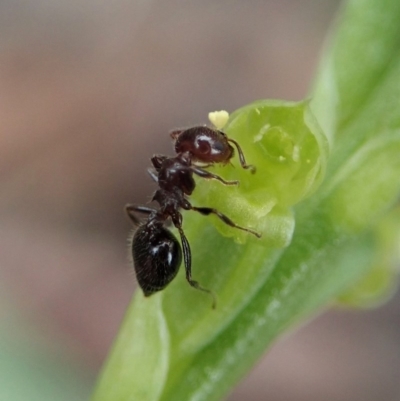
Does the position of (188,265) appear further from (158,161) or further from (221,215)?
(158,161)

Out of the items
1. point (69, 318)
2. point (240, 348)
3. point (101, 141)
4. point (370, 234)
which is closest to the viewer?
point (240, 348)

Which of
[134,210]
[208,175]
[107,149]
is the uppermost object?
[208,175]

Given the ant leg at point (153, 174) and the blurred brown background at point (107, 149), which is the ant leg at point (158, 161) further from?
the blurred brown background at point (107, 149)

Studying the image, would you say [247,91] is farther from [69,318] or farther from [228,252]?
[228,252]

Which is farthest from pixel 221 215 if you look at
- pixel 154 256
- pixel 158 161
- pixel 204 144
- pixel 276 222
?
pixel 158 161

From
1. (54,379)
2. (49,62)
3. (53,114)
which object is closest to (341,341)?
(54,379)

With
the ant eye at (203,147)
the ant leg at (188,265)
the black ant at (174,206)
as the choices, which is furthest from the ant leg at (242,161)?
the ant eye at (203,147)

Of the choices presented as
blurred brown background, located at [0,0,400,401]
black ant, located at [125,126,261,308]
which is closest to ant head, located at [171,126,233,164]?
black ant, located at [125,126,261,308]
